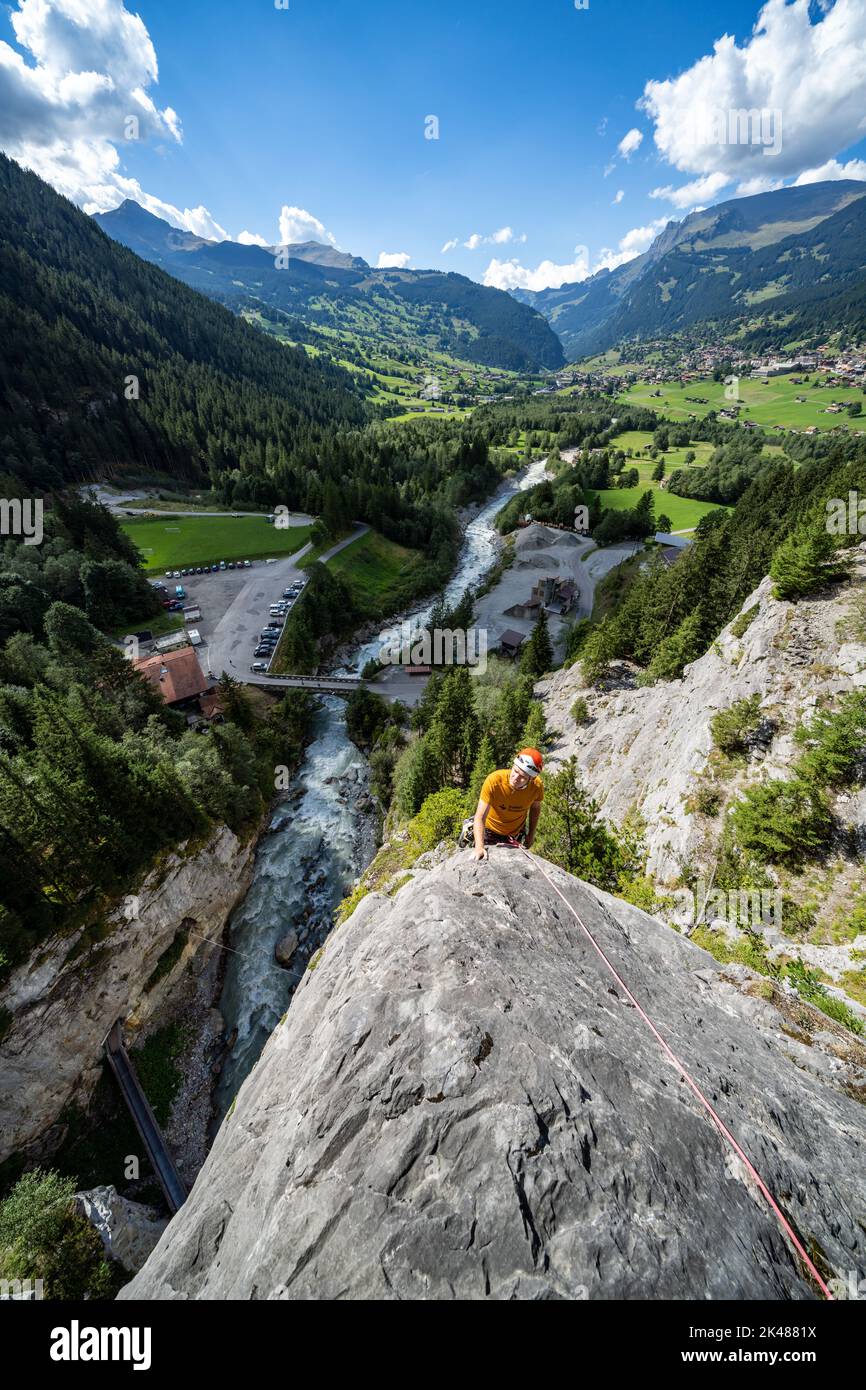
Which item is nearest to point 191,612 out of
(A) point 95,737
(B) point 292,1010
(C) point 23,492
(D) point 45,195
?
(C) point 23,492

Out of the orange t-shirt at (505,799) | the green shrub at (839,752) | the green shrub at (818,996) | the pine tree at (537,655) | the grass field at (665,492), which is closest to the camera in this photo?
the green shrub at (818,996)

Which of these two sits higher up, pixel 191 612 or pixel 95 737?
pixel 191 612

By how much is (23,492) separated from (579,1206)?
3518 inches

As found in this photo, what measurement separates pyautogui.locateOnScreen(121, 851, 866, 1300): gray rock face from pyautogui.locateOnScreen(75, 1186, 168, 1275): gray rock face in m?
16.5

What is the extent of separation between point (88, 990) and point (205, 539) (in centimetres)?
6958

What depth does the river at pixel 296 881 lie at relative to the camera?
28.2 meters

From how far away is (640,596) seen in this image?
153 ft

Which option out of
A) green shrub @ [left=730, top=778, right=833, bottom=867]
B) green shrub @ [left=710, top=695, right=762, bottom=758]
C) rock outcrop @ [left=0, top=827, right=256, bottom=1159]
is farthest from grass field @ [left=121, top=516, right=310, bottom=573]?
green shrub @ [left=730, top=778, right=833, bottom=867]

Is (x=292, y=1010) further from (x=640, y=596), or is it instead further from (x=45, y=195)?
(x=45, y=195)

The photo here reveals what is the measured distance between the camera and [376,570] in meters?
79.2

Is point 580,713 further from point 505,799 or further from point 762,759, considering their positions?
point 505,799

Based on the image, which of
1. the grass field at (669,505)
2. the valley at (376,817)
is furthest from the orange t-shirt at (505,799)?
the grass field at (669,505)

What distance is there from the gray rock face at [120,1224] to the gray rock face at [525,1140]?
16500 millimetres

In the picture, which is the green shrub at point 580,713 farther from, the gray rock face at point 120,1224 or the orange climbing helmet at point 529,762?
the gray rock face at point 120,1224
